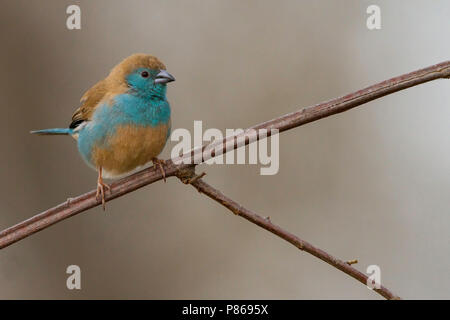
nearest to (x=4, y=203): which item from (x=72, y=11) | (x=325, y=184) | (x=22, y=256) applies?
(x=22, y=256)

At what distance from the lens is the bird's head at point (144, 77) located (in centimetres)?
368

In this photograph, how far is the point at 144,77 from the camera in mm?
3705

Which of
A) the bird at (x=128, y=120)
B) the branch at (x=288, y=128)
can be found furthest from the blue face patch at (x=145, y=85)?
the branch at (x=288, y=128)

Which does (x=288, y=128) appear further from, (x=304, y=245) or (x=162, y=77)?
(x=162, y=77)

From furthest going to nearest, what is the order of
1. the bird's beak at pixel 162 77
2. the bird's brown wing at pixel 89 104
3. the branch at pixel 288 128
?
the bird's brown wing at pixel 89 104, the bird's beak at pixel 162 77, the branch at pixel 288 128

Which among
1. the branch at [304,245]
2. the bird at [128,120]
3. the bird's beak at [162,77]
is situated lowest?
the branch at [304,245]

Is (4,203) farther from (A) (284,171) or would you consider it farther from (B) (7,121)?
Answer: (A) (284,171)

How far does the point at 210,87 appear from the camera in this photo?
255 inches

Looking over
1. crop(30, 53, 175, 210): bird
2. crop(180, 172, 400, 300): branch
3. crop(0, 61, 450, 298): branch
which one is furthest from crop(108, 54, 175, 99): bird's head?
crop(180, 172, 400, 300): branch

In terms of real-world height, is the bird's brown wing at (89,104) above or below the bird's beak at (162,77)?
below

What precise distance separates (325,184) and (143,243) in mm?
1912

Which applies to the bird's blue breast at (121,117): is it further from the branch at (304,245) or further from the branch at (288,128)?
the branch at (304,245)

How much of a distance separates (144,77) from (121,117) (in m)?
0.30

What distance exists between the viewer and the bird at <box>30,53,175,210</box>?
355 centimetres
